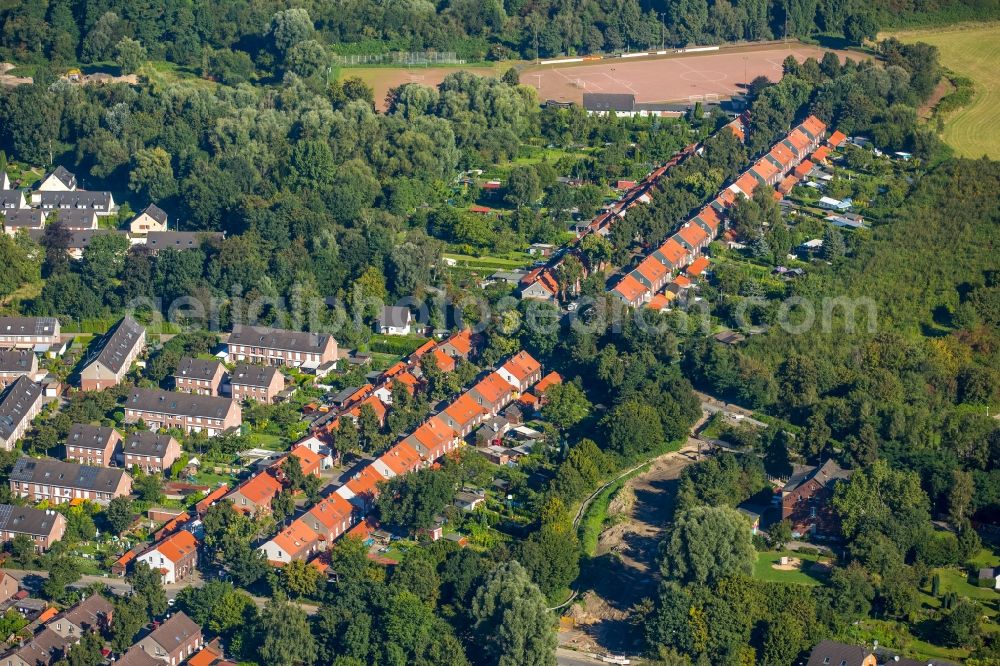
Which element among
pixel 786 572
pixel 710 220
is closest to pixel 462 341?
pixel 710 220

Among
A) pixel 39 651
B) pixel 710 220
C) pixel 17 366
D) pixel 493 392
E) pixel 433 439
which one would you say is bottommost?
pixel 39 651

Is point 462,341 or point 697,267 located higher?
point 697,267

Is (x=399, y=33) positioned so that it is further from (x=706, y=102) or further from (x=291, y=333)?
(x=291, y=333)

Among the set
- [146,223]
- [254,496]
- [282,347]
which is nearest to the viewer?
[254,496]

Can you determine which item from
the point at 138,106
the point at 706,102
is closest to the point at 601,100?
the point at 706,102

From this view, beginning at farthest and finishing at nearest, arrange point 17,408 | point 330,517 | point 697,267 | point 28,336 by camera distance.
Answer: point 697,267
point 28,336
point 17,408
point 330,517

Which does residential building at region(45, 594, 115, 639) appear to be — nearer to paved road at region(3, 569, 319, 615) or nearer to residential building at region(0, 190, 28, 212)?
paved road at region(3, 569, 319, 615)

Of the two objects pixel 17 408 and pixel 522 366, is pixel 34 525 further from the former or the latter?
pixel 522 366
